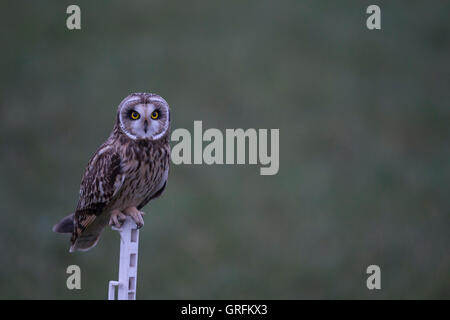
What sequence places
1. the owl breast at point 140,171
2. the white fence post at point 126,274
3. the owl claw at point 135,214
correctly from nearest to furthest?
the white fence post at point 126,274 < the owl claw at point 135,214 < the owl breast at point 140,171

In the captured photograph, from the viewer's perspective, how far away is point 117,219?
3.67 m

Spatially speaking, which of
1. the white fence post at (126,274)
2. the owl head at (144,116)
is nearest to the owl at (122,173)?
the owl head at (144,116)

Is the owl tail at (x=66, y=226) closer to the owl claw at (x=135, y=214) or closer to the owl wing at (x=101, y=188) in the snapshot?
the owl wing at (x=101, y=188)

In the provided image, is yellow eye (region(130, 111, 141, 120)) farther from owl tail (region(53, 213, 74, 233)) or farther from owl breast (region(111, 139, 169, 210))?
owl tail (region(53, 213, 74, 233))

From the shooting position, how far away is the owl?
12.3 ft

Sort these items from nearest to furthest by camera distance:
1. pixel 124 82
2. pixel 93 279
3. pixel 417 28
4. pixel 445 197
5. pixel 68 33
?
pixel 93 279, pixel 445 197, pixel 124 82, pixel 68 33, pixel 417 28

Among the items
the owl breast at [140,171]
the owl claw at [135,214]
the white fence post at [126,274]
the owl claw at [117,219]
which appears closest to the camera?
the white fence post at [126,274]

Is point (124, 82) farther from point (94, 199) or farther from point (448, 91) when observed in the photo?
point (94, 199)

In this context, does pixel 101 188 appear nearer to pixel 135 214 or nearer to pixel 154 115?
pixel 135 214

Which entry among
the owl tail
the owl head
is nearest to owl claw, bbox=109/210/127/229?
the owl tail

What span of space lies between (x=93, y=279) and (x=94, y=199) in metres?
4.48

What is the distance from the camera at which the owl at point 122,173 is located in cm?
375

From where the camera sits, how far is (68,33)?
1173 centimetres
